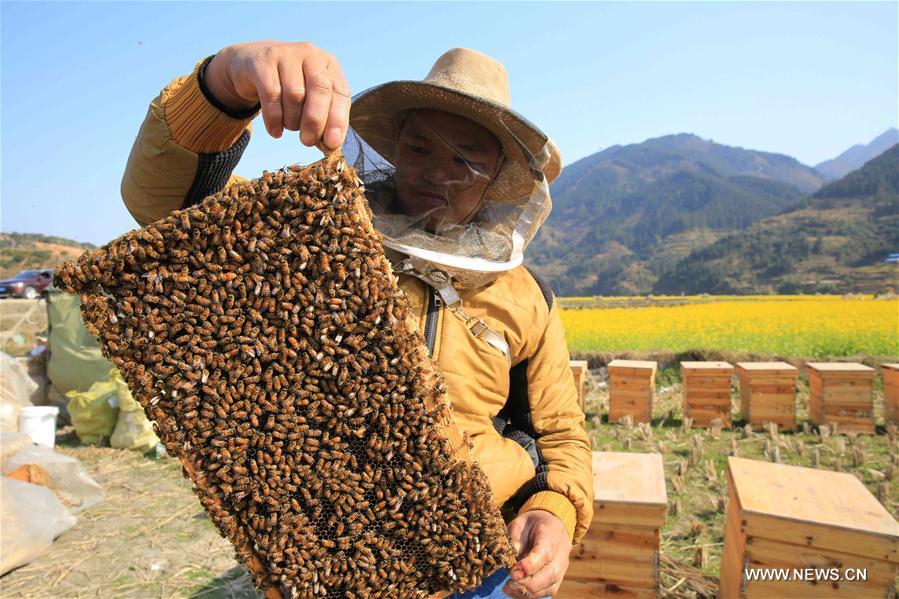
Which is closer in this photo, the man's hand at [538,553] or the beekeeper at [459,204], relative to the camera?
the beekeeper at [459,204]

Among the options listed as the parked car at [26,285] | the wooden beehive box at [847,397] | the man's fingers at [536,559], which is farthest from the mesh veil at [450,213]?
the parked car at [26,285]

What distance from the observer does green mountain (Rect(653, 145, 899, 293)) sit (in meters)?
70.9

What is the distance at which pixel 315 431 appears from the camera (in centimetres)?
145

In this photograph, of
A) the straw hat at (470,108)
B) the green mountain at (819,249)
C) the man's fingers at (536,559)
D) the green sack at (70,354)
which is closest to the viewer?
the man's fingers at (536,559)

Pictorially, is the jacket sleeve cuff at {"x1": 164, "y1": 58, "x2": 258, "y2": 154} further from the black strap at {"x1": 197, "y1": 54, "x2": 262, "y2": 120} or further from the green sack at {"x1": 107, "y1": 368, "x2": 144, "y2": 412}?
the green sack at {"x1": 107, "y1": 368, "x2": 144, "y2": 412}

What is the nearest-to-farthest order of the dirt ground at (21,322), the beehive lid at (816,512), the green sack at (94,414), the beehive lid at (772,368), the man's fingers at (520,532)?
the man's fingers at (520,532) < the beehive lid at (816,512) < the green sack at (94,414) < the beehive lid at (772,368) < the dirt ground at (21,322)

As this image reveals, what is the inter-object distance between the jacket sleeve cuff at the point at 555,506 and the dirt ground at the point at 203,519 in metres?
3.85

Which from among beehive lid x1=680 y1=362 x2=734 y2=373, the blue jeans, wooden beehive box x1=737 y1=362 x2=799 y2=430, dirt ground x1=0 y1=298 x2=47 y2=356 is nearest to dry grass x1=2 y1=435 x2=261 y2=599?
the blue jeans

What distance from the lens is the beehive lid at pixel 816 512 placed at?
12.7ft

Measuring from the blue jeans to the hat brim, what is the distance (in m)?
1.46

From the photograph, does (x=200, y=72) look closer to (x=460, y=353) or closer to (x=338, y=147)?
(x=338, y=147)

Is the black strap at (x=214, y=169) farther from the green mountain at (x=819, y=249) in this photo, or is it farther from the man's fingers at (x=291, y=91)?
the green mountain at (x=819, y=249)

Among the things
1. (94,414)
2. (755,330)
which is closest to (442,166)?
(94,414)

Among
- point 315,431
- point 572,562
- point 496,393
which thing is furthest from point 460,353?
point 572,562
